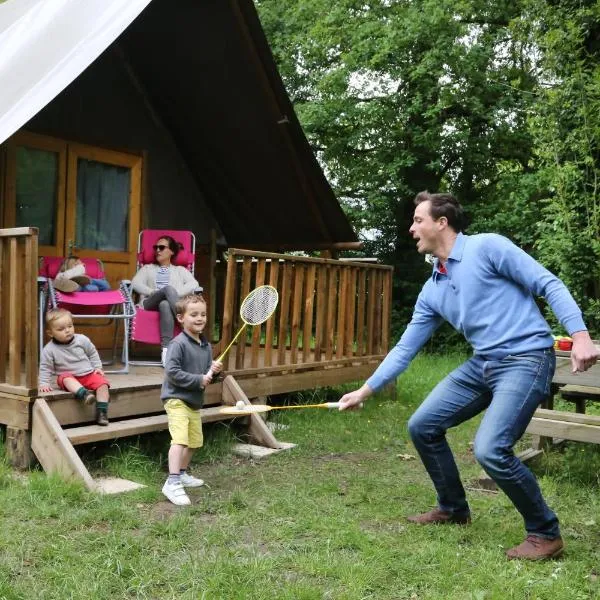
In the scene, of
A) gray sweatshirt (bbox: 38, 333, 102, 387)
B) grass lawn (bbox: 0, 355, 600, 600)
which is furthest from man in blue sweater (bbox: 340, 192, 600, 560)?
gray sweatshirt (bbox: 38, 333, 102, 387)

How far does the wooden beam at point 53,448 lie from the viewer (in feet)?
13.3

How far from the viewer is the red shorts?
186 inches

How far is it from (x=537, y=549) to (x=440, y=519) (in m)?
0.58

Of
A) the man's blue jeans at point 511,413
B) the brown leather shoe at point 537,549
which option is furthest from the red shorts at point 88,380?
the brown leather shoe at point 537,549

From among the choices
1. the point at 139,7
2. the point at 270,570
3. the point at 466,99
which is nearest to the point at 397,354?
the point at 270,570

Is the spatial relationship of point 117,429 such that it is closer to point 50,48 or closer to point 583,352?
point 50,48

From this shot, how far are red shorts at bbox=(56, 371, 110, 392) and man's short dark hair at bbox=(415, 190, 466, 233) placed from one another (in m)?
2.51

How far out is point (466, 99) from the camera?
13734mm

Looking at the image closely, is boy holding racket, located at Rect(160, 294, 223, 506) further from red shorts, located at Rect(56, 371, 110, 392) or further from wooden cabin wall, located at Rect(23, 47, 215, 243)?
wooden cabin wall, located at Rect(23, 47, 215, 243)

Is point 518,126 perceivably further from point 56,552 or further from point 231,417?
point 56,552

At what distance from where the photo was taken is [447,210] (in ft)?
11.5

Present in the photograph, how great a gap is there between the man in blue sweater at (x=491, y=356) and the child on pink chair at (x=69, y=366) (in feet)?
Answer: 6.56

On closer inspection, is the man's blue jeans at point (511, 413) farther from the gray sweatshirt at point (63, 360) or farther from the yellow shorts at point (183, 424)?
the gray sweatshirt at point (63, 360)

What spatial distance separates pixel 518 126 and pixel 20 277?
11823mm
